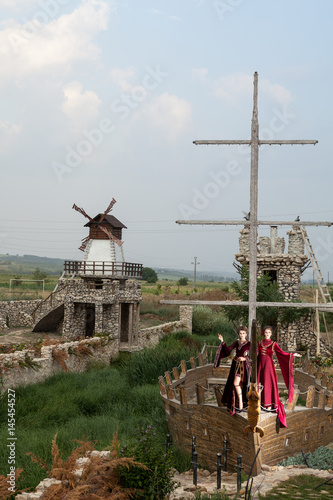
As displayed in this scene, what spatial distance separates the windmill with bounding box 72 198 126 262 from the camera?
2873 centimetres

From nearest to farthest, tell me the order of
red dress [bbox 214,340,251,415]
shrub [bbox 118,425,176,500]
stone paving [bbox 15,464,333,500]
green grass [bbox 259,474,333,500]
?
shrub [bbox 118,425,176,500] → stone paving [bbox 15,464,333,500] → green grass [bbox 259,474,333,500] → red dress [bbox 214,340,251,415]

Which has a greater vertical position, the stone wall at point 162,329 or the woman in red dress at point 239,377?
the woman in red dress at point 239,377

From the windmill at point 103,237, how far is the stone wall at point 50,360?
542cm

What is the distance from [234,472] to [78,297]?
704 inches

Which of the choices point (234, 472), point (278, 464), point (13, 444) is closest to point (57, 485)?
point (13, 444)

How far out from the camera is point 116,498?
7375 millimetres

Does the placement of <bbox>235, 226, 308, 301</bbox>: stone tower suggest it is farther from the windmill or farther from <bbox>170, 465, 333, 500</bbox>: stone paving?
<bbox>170, 465, 333, 500</bbox>: stone paving

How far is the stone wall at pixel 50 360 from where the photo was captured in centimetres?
1641

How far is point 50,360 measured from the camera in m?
19.0

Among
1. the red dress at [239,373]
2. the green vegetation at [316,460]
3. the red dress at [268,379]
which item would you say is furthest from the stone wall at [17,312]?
the red dress at [268,379]

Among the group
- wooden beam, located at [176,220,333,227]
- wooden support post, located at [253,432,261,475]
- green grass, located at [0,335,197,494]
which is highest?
wooden beam, located at [176,220,333,227]

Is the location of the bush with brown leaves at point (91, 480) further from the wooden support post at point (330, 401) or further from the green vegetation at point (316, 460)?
the wooden support post at point (330, 401)

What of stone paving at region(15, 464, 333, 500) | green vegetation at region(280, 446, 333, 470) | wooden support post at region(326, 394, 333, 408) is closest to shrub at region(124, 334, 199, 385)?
wooden support post at region(326, 394, 333, 408)

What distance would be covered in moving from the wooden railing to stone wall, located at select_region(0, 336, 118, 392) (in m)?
4.23
